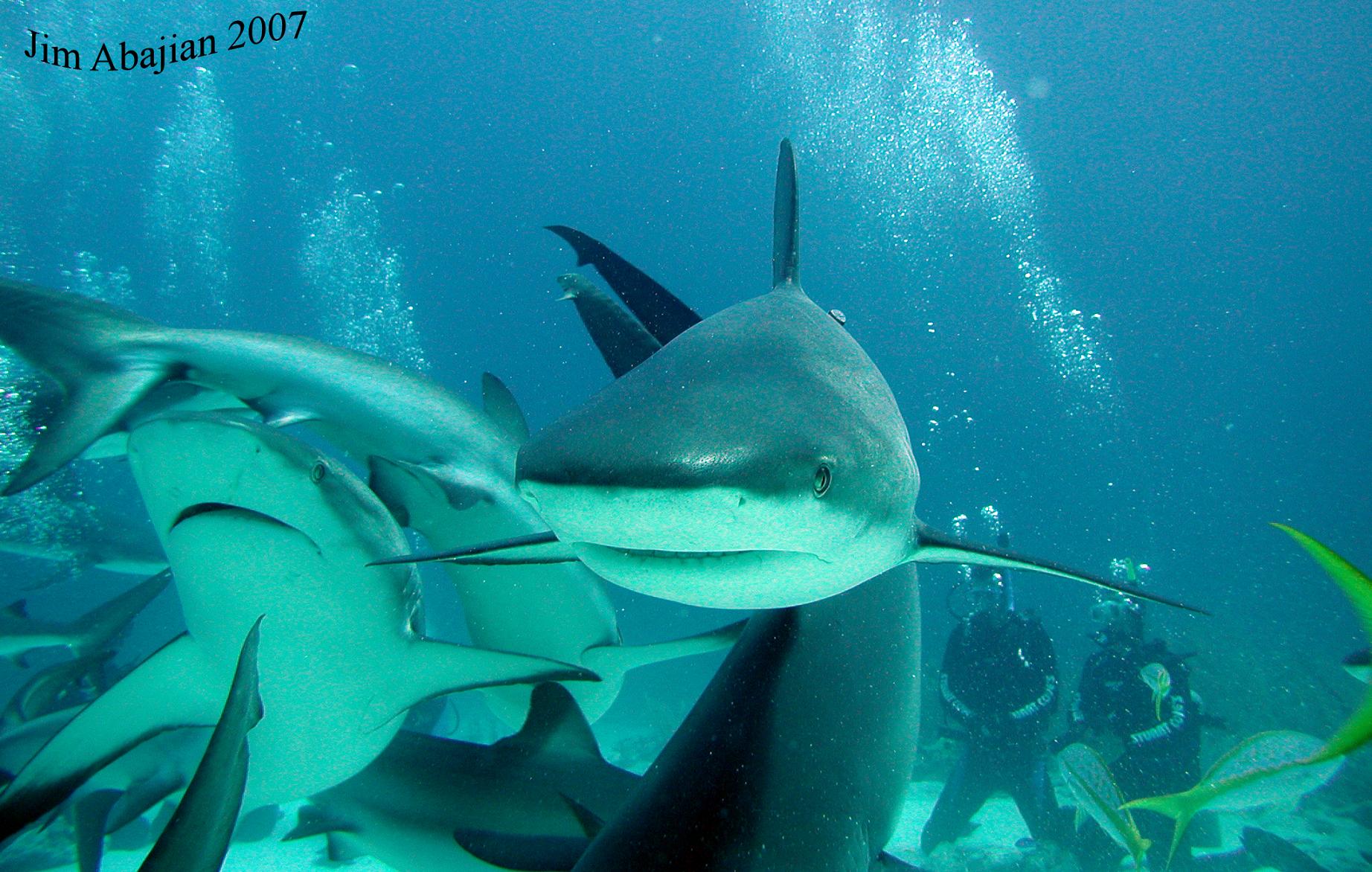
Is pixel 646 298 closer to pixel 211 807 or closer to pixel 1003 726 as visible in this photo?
pixel 211 807

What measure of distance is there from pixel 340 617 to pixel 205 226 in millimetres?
32704

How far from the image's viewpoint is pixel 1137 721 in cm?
660

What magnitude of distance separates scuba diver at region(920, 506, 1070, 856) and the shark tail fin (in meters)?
7.04

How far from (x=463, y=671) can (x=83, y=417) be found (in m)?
1.81

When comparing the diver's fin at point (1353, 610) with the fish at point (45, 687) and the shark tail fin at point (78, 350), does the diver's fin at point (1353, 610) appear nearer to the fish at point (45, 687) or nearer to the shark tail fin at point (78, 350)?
the shark tail fin at point (78, 350)

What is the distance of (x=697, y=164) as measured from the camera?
92.2 feet

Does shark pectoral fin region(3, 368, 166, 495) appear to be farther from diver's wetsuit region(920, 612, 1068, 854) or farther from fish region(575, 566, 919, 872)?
diver's wetsuit region(920, 612, 1068, 854)

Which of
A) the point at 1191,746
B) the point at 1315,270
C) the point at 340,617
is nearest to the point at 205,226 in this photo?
the point at 340,617

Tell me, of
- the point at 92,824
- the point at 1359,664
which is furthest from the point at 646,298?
the point at 92,824

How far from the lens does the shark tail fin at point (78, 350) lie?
2438 millimetres

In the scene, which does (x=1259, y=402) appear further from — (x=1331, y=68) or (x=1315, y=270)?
(x=1331, y=68)

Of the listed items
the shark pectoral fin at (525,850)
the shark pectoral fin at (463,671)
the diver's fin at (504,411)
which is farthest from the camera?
the diver's fin at (504,411)

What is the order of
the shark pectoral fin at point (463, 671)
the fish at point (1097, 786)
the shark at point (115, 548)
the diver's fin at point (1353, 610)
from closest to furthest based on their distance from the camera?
the diver's fin at point (1353, 610) < the shark pectoral fin at point (463, 671) < the fish at point (1097, 786) < the shark at point (115, 548)

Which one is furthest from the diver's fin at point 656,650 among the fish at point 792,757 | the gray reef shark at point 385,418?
the fish at point 792,757
